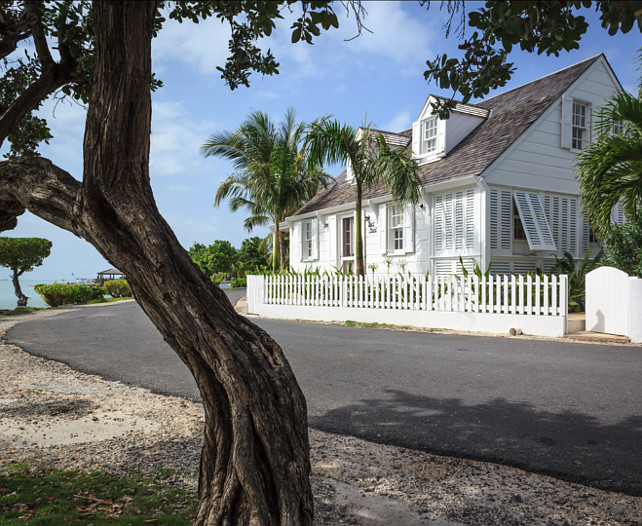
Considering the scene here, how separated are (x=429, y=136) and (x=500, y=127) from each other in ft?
8.74

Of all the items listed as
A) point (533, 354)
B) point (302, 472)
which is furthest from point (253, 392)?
point (533, 354)

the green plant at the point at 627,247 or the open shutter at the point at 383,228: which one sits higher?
the open shutter at the point at 383,228

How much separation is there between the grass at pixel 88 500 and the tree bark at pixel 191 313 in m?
0.54

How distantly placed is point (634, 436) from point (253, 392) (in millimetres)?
3805

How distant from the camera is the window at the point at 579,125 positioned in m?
17.8

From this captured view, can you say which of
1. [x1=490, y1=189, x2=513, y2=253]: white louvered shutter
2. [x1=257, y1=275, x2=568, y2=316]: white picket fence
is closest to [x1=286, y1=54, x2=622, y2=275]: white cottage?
[x1=490, y1=189, x2=513, y2=253]: white louvered shutter

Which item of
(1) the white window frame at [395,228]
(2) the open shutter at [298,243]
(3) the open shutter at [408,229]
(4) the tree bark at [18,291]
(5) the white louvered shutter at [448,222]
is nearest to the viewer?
(5) the white louvered shutter at [448,222]

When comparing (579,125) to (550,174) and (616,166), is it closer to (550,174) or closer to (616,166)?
(550,174)

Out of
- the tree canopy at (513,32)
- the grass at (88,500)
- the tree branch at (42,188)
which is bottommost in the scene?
the grass at (88,500)

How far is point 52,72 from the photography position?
177 inches

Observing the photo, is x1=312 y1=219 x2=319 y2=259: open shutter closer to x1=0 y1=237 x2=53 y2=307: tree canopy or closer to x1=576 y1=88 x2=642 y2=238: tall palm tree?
x1=576 y1=88 x2=642 y2=238: tall palm tree

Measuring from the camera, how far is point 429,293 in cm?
1373

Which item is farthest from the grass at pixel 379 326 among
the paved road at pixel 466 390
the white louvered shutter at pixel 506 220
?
the white louvered shutter at pixel 506 220

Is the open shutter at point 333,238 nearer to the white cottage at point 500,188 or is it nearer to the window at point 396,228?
the white cottage at point 500,188
